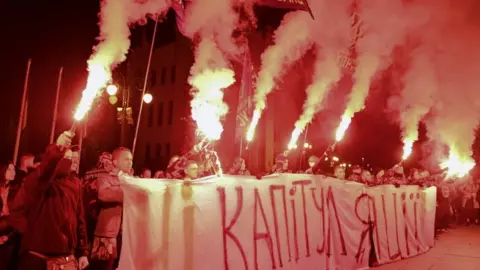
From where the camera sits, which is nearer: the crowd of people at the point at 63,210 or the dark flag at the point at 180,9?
the crowd of people at the point at 63,210

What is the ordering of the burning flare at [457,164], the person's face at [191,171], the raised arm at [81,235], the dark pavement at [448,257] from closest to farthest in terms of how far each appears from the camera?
the raised arm at [81,235] → the person's face at [191,171] → the dark pavement at [448,257] → the burning flare at [457,164]

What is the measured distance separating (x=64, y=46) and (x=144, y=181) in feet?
30.2

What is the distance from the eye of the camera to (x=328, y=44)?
12617 millimetres

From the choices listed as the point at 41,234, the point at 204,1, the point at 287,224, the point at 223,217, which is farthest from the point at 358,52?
the point at 41,234

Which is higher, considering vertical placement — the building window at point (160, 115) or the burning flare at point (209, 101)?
the building window at point (160, 115)

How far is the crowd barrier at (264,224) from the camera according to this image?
15.9ft

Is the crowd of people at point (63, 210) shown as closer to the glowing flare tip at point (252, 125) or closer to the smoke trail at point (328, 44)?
the glowing flare tip at point (252, 125)

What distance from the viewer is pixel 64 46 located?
41.4 ft

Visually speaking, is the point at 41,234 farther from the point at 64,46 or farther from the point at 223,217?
the point at 64,46

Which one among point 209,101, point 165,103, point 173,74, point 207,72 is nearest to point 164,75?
point 173,74

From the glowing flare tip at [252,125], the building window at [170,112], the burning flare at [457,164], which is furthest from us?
the building window at [170,112]

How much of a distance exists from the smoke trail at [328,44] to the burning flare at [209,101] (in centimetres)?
410

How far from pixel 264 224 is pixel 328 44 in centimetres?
795

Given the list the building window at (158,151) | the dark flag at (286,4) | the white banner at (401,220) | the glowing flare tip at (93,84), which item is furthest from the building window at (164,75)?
the glowing flare tip at (93,84)
